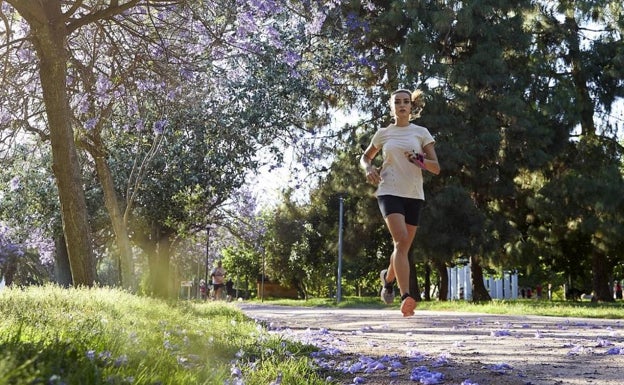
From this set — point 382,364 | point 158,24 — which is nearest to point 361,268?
point 158,24

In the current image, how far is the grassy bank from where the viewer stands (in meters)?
3.35

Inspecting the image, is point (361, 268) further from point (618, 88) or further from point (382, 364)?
point (382, 364)

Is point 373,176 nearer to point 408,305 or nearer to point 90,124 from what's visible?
point 408,305

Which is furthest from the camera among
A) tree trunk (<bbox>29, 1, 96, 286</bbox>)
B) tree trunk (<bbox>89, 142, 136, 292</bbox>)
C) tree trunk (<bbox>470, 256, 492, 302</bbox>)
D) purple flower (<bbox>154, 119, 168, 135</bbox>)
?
tree trunk (<bbox>470, 256, 492, 302</bbox>)

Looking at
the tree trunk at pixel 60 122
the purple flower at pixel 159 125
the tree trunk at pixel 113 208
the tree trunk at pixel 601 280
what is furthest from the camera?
the tree trunk at pixel 601 280

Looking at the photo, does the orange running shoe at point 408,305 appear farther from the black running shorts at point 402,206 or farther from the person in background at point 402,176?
the black running shorts at point 402,206

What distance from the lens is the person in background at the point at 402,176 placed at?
291 inches

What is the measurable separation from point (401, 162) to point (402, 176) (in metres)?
0.14

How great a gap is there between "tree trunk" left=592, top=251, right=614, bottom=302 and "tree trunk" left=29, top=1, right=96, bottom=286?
2429 centimetres

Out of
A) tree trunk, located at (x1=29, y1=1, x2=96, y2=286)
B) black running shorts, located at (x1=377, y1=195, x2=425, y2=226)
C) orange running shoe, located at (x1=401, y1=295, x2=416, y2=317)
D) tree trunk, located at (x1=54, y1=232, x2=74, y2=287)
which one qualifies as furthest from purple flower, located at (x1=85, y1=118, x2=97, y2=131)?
tree trunk, located at (x1=54, y1=232, x2=74, y2=287)

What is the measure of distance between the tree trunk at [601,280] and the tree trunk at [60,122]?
956 inches

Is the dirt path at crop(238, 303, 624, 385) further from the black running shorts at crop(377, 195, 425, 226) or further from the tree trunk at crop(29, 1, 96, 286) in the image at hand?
the tree trunk at crop(29, 1, 96, 286)

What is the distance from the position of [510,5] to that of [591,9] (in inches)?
146

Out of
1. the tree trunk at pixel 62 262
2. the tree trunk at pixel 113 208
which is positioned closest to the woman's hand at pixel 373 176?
the tree trunk at pixel 113 208
